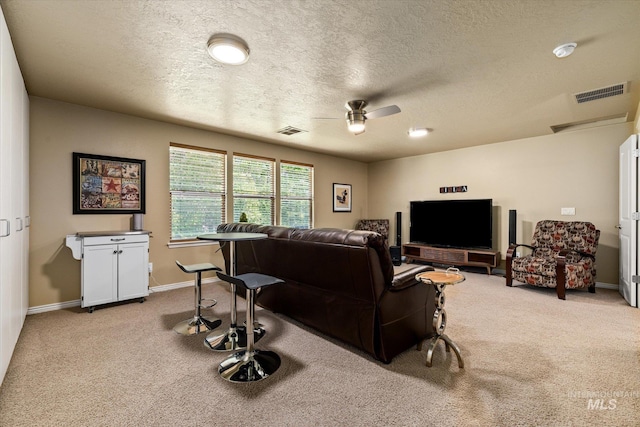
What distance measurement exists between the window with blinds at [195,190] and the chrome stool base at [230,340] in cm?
246

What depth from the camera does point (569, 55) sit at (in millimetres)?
2547

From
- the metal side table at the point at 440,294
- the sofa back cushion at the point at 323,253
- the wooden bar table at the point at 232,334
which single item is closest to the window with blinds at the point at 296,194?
the sofa back cushion at the point at 323,253

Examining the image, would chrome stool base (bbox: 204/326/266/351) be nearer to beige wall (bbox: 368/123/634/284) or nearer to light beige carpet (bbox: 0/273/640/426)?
light beige carpet (bbox: 0/273/640/426)

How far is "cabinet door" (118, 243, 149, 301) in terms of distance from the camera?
143 inches

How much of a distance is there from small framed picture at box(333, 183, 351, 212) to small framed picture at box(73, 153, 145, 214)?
4.12 metres

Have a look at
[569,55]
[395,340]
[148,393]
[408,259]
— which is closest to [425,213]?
[408,259]

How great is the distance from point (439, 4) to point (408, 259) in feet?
17.8

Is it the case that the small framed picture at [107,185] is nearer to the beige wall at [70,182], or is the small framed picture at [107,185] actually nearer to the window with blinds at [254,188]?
the beige wall at [70,182]

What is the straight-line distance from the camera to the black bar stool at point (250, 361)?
6.84ft

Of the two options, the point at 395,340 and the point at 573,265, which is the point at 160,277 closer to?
the point at 395,340

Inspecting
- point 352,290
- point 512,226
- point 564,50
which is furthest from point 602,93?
point 352,290

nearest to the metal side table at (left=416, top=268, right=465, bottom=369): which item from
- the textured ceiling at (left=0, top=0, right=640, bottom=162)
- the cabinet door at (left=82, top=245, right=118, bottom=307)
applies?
the textured ceiling at (left=0, top=0, right=640, bottom=162)

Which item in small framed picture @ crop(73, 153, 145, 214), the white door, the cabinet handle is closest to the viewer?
the cabinet handle

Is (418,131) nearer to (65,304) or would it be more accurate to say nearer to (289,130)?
(289,130)
